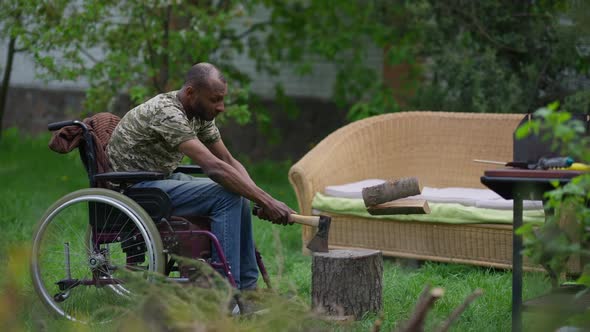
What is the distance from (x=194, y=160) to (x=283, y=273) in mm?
1631

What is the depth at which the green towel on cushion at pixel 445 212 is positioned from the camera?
549 cm

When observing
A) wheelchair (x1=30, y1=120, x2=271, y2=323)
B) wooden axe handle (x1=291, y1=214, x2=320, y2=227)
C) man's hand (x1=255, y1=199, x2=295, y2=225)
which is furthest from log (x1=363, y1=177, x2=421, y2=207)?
wheelchair (x1=30, y1=120, x2=271, y2=323)

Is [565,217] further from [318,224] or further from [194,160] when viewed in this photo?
[194,160]

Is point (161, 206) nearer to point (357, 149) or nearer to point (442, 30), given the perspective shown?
point (357, 149)

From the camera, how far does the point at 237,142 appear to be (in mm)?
11188

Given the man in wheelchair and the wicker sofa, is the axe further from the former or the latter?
the wicker sofa

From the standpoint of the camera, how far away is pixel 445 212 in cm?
566

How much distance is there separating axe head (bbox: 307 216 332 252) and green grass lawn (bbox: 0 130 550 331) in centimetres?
23

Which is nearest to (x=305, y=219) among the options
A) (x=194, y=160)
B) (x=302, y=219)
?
(x=302, y=219)

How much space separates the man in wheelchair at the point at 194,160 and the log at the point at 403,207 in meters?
0.81

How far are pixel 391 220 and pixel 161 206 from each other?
2.09 metres

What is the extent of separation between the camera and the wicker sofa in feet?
18.6

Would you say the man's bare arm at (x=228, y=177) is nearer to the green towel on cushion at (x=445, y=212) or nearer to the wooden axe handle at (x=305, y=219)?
the wooden axe handle at (x=305, y=219)

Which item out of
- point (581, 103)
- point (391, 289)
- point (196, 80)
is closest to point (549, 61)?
point (581, 103)
